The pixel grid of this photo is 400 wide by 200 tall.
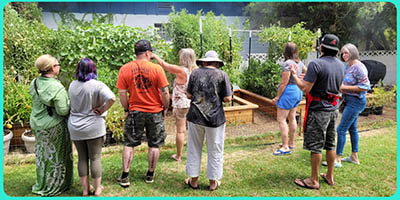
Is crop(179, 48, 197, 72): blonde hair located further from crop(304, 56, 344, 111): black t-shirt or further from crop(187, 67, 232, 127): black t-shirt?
crop(304, 56, 344, 111): black t-shirt

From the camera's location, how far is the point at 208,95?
10.5ft

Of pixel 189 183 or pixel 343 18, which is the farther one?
pixel 343 18

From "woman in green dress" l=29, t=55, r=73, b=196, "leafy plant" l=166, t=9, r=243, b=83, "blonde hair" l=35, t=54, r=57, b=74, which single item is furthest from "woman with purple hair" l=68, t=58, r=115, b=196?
"leafy plant" l=166, t=9, r=243, b=83

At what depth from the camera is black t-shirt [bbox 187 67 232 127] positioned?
318 centimetres

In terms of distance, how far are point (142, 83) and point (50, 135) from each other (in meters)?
1.13

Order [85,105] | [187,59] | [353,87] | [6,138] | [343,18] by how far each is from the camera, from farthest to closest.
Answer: [343,18], [6,138], [187,59], [353,87], [85,105]

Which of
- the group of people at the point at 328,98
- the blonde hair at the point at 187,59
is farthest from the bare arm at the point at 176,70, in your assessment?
the group of people at the point at 328,98

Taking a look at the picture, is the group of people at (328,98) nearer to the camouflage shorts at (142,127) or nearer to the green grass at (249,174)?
the green grass at (249,174)

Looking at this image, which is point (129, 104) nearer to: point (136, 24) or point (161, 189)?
point (161, 189)

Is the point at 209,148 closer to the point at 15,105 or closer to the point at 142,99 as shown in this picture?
the point at 142,99

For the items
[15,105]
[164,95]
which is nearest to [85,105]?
[164,95]

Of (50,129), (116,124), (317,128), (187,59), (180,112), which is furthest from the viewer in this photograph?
(116,124)

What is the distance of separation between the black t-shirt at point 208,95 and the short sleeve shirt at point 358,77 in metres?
1.81

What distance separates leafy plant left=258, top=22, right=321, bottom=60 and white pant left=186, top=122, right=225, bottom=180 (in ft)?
14.2
